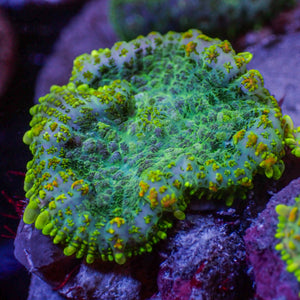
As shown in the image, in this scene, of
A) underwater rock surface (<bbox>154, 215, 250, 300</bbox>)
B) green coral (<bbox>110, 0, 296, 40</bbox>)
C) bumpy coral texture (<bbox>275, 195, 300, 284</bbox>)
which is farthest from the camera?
green coral (<bbox>110, 0, 296, 40</bbox>)

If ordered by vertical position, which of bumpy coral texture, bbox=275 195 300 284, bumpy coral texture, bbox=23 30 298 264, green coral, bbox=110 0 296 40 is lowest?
bumpy coral texture, bbox=275 195 300 284

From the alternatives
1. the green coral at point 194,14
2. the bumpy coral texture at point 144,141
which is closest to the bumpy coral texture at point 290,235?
the bumpy coral texture at point 144,141

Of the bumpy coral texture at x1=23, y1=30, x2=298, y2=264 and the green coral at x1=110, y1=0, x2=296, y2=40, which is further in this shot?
the green coral at x1=110, y1=0, x2=296, y2=40

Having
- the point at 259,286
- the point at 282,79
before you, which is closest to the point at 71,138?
the point at 259,286

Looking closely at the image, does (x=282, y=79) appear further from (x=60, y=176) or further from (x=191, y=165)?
(x=60, y=176)

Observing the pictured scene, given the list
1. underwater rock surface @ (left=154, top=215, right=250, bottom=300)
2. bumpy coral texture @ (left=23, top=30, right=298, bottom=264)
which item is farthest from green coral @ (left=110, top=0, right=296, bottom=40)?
underwater rock surface @ (left=154, top=215, right=250, bottom=300)

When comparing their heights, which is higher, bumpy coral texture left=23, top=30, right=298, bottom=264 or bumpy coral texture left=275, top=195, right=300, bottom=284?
bumpy coral texture left=23, top=30, right=298, bottom=264

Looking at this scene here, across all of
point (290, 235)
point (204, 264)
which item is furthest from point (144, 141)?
point (290, 235)

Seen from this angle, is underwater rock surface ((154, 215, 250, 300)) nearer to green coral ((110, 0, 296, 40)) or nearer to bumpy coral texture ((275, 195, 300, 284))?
bumpy coral texture ((275, 195, 300, 284))
